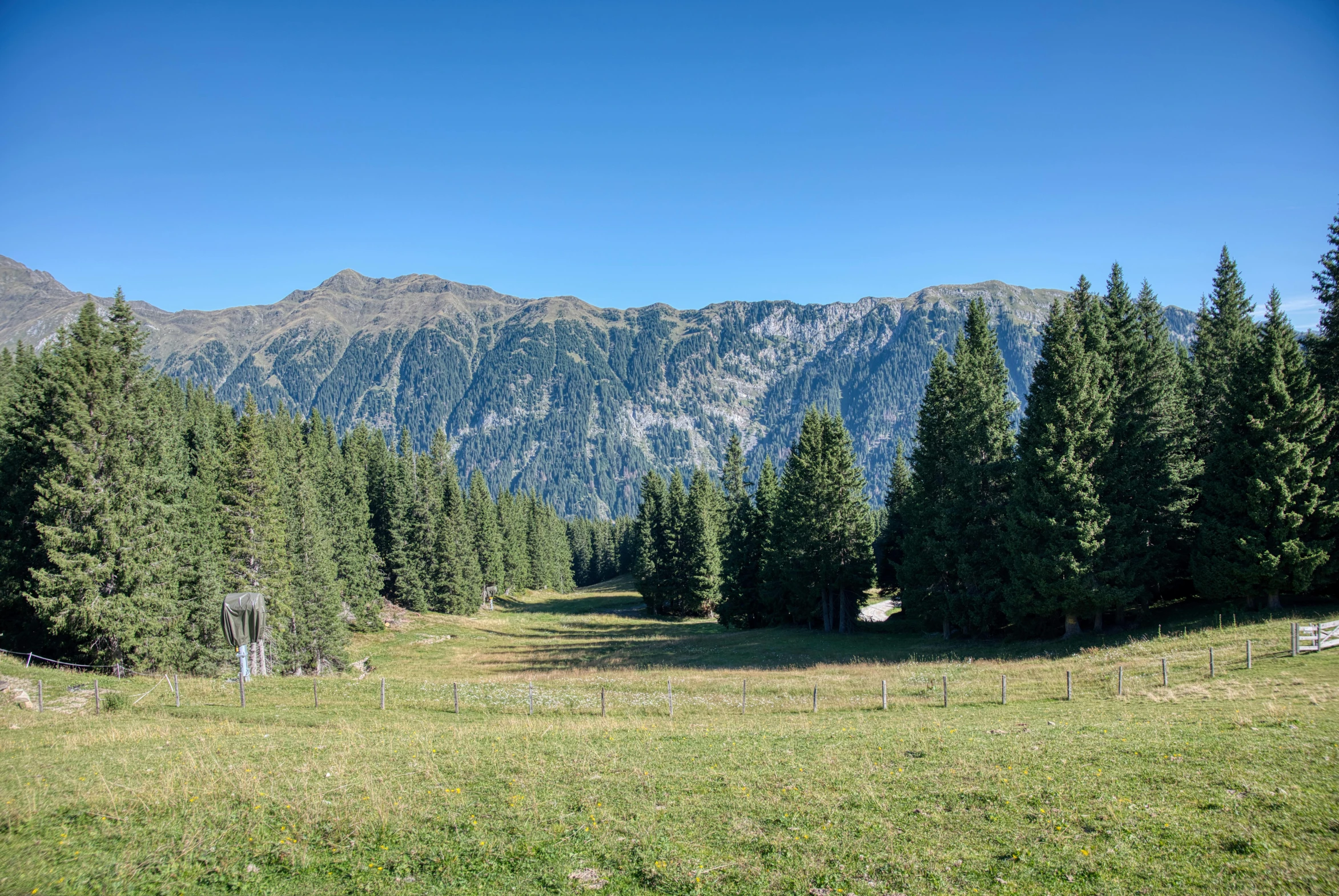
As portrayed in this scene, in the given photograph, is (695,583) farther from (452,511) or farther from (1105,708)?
(1105,708)

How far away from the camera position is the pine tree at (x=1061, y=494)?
1411 inches

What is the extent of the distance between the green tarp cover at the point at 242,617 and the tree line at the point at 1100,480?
37.5m

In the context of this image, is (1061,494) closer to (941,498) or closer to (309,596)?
(941,498)

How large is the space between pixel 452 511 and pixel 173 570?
4386cm

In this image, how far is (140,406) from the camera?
3500cm

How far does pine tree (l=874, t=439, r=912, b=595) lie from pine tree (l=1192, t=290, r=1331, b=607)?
81.9ft

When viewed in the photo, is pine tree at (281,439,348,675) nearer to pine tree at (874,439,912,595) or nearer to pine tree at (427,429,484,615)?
pine tree at (427,429,484,615)

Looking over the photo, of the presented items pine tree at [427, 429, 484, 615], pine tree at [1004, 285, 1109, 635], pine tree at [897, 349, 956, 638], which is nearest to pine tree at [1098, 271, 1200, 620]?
pine tree at [1004, 285, 1109, 635]

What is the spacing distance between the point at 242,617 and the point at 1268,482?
46.3 m

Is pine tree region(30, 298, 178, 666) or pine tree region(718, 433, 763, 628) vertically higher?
pine tree region(30, 298, 178, 666)

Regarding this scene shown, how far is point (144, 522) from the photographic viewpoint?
110 ft

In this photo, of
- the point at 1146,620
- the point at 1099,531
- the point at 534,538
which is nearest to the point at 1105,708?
the point at 1099,531

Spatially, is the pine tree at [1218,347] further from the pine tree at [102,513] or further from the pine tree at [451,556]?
the pine tree at [451,556]

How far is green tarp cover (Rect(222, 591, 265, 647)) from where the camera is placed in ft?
81.3
